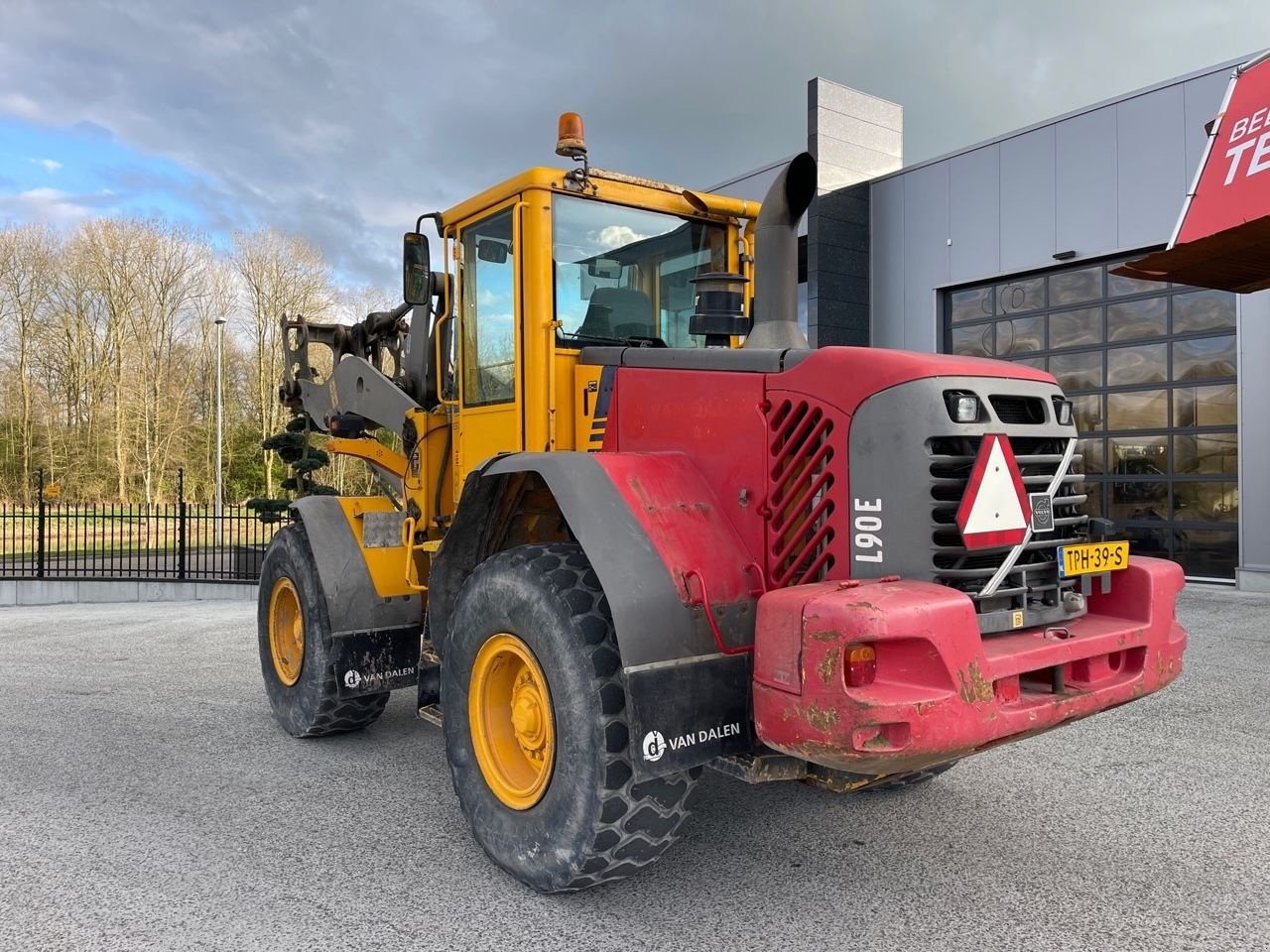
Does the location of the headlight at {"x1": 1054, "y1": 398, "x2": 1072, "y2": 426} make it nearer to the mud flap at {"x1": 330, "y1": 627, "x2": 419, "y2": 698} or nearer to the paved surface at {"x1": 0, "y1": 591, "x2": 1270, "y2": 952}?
the paved surface at {"x1": 0, "y1": 591, "x2": 1270, "y2": 952}

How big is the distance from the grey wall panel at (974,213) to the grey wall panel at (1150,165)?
70.3 inches

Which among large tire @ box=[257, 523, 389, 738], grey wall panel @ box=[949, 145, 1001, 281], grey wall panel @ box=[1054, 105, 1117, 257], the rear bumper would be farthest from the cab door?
grey wall panel @ box=[949, 145, 1001, 281]

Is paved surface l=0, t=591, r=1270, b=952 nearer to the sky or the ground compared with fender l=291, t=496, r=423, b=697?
nearer to the ground

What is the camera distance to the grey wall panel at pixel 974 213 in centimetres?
1412

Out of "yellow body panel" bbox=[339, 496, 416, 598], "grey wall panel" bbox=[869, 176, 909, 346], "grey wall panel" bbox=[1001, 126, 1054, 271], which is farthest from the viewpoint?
"grey wall panel" bbox=[869, 176, 909, 346]

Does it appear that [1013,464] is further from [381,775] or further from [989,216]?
[989,216]

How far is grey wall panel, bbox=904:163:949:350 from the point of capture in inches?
585

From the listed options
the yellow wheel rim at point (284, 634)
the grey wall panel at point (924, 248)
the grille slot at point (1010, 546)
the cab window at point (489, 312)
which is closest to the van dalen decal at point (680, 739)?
the grille slot at point (1010, 546)

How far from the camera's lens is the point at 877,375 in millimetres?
3088

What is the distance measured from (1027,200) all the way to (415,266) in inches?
457

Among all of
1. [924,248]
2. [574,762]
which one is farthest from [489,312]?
[924,248]

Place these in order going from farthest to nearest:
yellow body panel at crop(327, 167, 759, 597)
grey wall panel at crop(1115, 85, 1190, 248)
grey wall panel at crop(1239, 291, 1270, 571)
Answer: grey wall panel at crop(1115, 85, 1190, 248)
grey wall panel at crop(1239, 291, 1270, 571)
yellow body panel at crop(327, 167, 759, 597)

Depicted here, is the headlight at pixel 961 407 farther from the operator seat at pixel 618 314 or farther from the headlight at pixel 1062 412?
the operator seat at pixel 618 314

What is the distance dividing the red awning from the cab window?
522 centimetres
